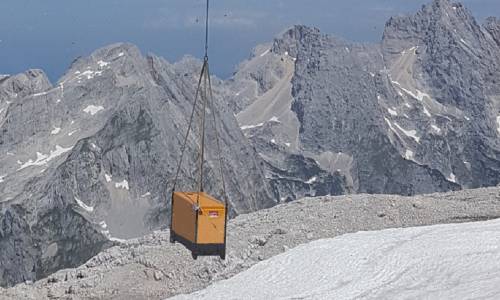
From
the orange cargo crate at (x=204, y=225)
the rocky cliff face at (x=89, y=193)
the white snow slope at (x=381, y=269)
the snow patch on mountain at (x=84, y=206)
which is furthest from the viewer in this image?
the snow patch on mountain at (x=84, y=206)

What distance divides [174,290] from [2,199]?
6292 inches

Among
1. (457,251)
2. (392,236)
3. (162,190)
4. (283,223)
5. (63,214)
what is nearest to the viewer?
(457,251)

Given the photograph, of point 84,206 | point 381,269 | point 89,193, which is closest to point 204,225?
point 381,269

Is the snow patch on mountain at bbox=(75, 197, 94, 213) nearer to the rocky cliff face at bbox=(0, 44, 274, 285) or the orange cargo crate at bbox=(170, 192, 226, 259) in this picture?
the rocky cliff face at bbox=(0, 44, 274, 285)

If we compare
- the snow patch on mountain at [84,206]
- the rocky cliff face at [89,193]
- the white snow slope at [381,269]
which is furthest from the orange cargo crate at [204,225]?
the snow patch on mountain at [84,206]

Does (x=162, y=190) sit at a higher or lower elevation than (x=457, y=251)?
lower

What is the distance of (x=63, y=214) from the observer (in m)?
176

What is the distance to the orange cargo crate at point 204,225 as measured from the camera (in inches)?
947

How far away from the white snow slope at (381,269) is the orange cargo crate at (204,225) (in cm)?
190

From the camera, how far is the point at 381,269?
85.9 ft

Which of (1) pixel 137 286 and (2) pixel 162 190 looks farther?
(2) pixel 162 190

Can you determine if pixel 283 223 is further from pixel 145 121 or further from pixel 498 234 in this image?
pixel 145 121

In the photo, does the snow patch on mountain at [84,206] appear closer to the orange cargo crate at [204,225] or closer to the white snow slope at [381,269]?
the white snow slope at [381,269]

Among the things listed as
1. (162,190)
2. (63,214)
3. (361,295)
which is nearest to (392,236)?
(361,295)
